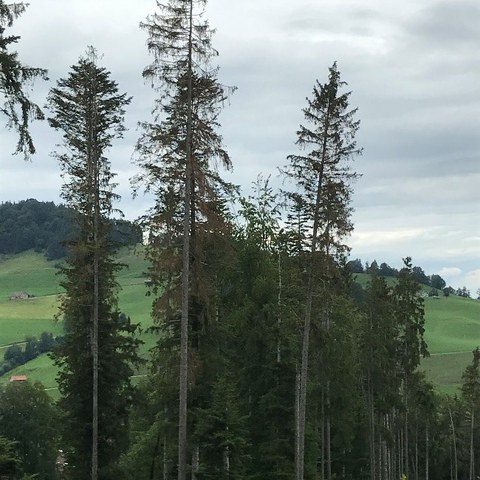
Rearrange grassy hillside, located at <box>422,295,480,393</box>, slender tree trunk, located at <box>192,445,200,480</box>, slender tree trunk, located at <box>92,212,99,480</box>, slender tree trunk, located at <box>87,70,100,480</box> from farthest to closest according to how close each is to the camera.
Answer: grassy hillside, located at <box>422,295,480,393</box>, slender tree trunk, located at <box>92,212,99,480</box>, slender tree trunk, located at <box>87,70,100,480</box>, slender tree trunk, located at <box>192,445,200,480</box>

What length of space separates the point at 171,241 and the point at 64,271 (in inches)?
371

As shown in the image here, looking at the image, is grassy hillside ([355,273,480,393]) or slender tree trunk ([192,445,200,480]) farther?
grassy hillside ([355,273,480,393])

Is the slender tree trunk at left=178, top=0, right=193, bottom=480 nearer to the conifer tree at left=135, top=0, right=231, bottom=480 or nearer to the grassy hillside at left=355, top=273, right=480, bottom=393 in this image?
the conifer tree at left=135, top=0, right=231, bottom=480

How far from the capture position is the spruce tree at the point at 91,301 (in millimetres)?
30922

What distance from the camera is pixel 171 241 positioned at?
82.7ft

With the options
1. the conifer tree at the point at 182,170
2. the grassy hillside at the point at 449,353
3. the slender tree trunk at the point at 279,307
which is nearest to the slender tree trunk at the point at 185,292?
the conifer tree at the point at 182,170

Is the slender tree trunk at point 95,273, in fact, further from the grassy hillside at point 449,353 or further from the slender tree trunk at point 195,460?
the grassy hillside at point 449,353

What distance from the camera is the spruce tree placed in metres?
30.9

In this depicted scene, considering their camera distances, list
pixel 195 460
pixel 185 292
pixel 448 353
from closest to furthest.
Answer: pixel 185 292
pixel 195 460
pixel 448 353

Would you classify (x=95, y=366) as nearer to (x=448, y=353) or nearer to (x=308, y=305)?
(x=308, y=305)

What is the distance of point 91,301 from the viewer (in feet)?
106

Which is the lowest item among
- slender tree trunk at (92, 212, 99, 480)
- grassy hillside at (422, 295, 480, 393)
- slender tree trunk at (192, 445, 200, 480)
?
grassy hillside at (422, 295, 480, 393)

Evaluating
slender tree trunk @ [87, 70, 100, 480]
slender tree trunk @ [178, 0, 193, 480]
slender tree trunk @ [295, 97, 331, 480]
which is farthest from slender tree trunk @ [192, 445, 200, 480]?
slender tree trunk @ [87, 70, 100, 480]

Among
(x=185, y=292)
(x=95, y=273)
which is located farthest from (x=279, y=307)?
(x=185, y=292)
